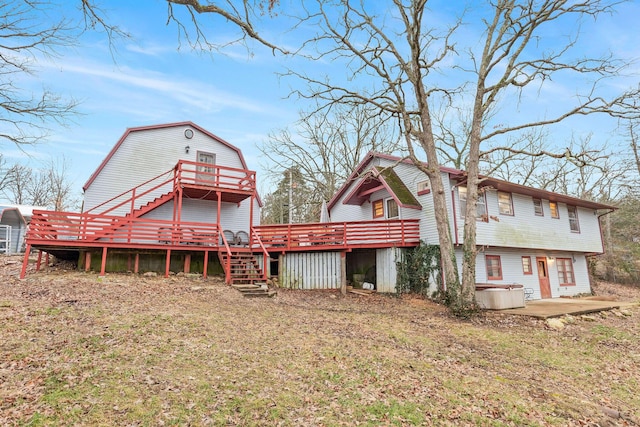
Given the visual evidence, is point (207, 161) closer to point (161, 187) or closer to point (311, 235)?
point (161, 187)

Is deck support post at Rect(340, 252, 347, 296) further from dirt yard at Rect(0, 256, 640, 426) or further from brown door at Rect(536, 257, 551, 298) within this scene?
brown door at Rect(536, 257, 551, 298)

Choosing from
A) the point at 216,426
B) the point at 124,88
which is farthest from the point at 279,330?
the point at 124,88

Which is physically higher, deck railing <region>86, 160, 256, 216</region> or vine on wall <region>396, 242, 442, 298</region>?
deck railing <region>86, 160, 256, 216</region>

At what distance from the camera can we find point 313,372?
5.97 meters

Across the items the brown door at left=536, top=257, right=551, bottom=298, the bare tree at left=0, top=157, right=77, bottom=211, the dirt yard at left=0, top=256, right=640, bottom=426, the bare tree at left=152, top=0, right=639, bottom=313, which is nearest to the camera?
the dirt yard at left=0, top=256, right=640, bottom=426

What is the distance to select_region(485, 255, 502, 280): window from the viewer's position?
16.0m

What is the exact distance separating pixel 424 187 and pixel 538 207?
7.26 meters

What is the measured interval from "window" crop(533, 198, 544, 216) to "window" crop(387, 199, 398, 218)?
7.44 m

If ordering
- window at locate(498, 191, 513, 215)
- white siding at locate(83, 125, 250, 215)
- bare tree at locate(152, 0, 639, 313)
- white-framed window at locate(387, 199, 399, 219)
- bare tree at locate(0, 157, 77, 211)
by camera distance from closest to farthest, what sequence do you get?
1. bare tree at locate(152, 0, 639, 313)
2. white siding at locate(83, 125, 250, 215)
3. window at locate(498, 191, 513, 215)
4. white-framed window at locate(387, 199, 399, 219)
5. bare tree at locate(0, 157, 77, 211)

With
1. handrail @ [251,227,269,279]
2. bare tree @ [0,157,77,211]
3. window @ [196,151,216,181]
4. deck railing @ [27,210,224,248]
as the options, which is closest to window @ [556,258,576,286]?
handrail @ [251,227,269,279]

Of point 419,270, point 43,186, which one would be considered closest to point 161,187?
point 419,270

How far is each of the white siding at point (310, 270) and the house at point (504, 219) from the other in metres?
4.01

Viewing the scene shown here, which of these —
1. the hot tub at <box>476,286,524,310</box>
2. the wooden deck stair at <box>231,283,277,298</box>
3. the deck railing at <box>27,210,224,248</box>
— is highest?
the deck railing at <box>27,210,224,248</box>

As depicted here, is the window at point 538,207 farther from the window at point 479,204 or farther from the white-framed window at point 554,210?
the window at point 479,204
